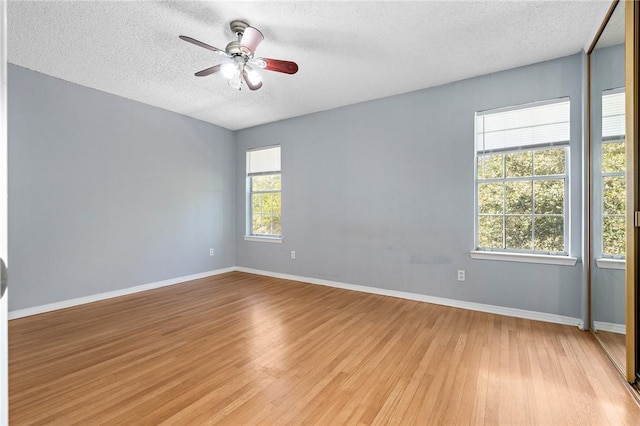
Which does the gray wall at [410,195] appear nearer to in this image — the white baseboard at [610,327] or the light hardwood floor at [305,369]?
the white baseboard at [610,327]

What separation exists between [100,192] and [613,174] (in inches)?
218

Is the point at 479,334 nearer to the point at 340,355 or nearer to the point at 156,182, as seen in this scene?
the point at 340,355

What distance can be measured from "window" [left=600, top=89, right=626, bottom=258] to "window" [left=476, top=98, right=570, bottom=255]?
1.96 ft

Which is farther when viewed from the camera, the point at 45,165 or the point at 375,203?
the point at 375,203

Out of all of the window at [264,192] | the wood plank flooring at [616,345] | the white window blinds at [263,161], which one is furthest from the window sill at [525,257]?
the white window blinds at [263,161]

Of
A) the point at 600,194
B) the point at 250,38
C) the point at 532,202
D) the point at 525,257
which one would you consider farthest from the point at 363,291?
the point at 250,38

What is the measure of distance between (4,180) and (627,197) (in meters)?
3.11

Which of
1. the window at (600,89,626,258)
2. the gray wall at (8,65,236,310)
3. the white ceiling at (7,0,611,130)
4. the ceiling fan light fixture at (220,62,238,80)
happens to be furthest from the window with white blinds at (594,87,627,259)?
the gray wall at (8,65,236,310)

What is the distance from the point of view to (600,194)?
8.09 ft

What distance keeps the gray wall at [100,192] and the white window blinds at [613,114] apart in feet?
17.2

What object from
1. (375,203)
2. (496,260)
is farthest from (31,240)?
(496,260)

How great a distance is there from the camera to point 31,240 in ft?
10.6

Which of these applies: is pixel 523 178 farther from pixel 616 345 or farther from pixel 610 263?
pixel 616 345

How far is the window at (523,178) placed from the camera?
119 inches
